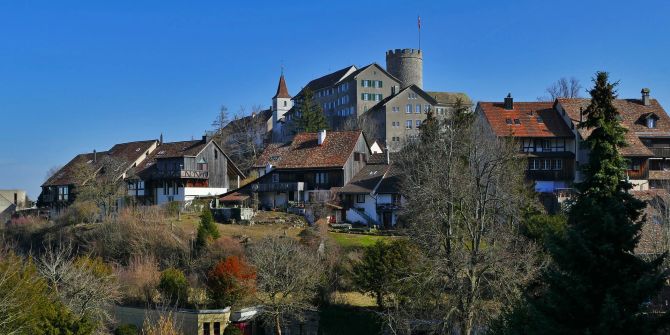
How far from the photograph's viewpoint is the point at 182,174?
60594 millimetres


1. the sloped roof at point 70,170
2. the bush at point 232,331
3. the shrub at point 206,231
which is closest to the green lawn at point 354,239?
the shrub at point 206,231

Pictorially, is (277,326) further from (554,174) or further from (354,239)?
(554,174)

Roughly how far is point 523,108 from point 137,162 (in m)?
36.3

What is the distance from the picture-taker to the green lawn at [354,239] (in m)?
44.0

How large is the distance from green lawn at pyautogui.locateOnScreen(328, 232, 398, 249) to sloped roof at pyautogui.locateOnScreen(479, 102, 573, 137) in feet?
47.9

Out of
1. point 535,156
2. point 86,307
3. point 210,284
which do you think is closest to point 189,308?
point 210,284

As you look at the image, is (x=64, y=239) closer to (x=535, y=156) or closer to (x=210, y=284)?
(x=210, y=284)

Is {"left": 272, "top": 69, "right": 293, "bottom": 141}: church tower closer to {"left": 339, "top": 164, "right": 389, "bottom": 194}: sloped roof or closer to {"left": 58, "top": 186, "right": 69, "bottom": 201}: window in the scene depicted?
{"left": 58, "top": 186, "right": 69, "bottom": 201}: window

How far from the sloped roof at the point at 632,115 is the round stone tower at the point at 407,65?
1940 inches

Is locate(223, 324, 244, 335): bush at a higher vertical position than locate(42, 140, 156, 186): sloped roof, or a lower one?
lower

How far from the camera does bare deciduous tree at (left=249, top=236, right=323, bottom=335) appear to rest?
35.8 meters

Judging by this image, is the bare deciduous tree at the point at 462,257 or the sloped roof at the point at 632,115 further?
the sloped roof at the point at 632,115

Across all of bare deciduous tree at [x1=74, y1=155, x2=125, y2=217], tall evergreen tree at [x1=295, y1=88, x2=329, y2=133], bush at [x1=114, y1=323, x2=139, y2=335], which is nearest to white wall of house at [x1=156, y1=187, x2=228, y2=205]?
bare deciduous tree at [x1=74, y1=155, x2=125, y2=217]

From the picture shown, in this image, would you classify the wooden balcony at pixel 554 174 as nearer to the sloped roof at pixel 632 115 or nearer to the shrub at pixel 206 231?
the sloped roof at pixel 632 115
